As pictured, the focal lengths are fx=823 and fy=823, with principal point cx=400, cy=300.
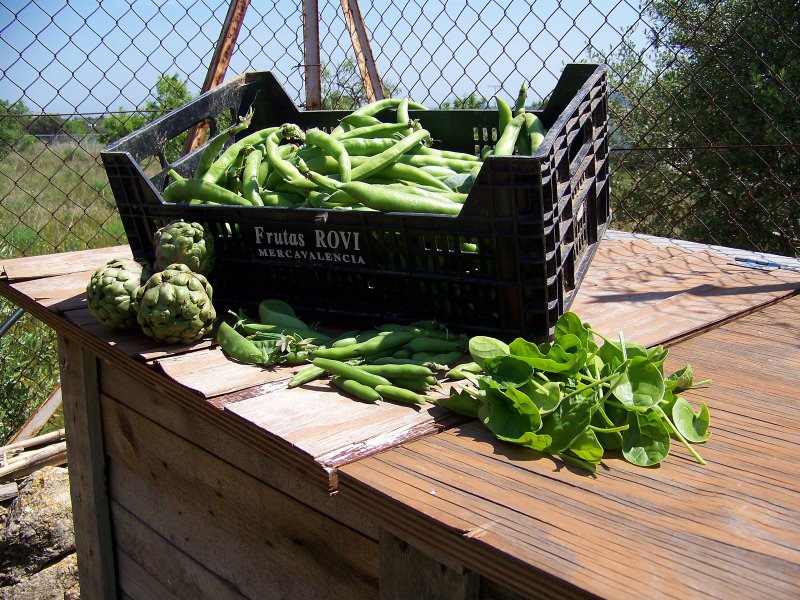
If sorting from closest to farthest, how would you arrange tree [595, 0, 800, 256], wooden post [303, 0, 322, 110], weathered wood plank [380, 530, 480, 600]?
weathered wood plank [380, 530, 480, 600] → wooden post [303, 0, 322, 110] → tree [595, 0, 800, 256]

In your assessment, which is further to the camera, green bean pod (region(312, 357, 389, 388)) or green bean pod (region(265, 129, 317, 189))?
green bean pod (region(265, 129, 317, 189))

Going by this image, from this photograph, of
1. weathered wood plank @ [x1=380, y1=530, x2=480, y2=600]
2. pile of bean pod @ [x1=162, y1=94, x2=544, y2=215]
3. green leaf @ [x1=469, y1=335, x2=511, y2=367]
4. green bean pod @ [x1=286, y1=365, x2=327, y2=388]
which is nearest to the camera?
weathered wood plank @ [x1=380, y1=530, x2=480, y2=600]

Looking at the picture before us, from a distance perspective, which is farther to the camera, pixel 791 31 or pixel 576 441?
pixel 791 31

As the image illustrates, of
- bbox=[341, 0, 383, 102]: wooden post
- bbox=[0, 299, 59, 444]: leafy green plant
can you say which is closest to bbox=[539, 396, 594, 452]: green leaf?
bbox=[341, 0, 383, 102]: wooden post

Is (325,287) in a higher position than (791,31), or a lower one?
lower

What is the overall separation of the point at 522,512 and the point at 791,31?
234 inches

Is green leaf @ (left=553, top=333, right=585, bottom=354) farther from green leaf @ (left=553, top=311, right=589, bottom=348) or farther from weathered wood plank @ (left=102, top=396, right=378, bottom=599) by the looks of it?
weathered wood plank @ (left=102, top=396, right=378, bottom=599)

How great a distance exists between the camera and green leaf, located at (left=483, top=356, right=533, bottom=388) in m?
1.48

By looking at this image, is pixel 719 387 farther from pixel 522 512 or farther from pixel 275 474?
pixel 275 474

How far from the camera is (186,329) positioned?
2031 millimetres

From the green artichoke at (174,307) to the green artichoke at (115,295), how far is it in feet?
0.24

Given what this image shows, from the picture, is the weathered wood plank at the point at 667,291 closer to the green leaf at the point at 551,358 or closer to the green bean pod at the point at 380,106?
the green leaf at the point at 551,358

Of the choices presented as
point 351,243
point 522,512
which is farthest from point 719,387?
point 351,243

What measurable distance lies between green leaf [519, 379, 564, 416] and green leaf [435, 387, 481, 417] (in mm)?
111
